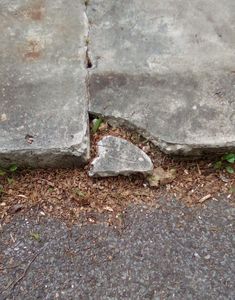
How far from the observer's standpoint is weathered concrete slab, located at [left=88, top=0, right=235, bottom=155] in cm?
222

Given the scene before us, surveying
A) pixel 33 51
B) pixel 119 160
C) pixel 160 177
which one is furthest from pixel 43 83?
pixel 160 177

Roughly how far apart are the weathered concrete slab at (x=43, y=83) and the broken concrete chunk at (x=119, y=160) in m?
0.09

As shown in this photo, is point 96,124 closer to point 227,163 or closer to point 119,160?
point 119,160

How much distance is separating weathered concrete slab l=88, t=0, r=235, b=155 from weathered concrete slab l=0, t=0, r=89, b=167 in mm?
107

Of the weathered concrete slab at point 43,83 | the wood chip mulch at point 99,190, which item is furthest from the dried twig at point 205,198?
the weathered concrete slab at point 43,83

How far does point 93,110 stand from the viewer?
2266 mm

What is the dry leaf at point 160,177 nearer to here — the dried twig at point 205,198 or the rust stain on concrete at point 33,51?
the dried twig at point 205,198

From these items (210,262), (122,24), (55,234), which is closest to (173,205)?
(210,262)

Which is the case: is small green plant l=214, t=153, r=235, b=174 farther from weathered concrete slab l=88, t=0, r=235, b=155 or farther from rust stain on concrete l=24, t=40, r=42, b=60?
rust stain on concrete l=24, t=40, r=42, b=60

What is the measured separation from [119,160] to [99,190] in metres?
0.17

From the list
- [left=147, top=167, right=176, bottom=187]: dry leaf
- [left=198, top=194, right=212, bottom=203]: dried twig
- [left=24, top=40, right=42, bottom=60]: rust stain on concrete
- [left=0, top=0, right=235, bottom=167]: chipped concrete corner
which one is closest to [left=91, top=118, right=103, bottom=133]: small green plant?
[left=0, top=0, right=235, bottom=167]: chipped concrete corner

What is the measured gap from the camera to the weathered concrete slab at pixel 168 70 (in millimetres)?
2219

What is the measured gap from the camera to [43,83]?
7.70 feet

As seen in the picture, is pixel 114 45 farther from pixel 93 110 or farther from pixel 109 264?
pixel 109 264
